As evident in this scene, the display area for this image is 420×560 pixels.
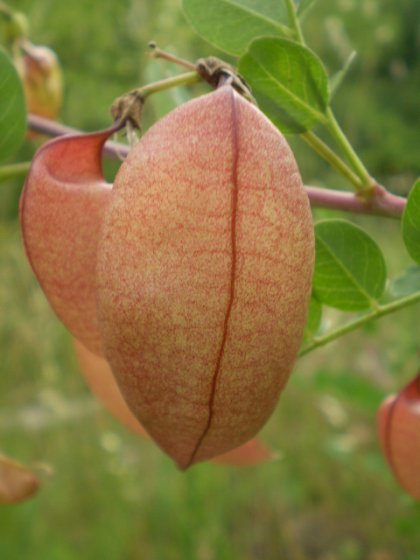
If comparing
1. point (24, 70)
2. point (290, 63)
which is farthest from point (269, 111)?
point (24, 70)

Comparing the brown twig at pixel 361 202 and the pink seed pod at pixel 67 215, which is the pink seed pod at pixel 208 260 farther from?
the brown twig at pixel 361 202

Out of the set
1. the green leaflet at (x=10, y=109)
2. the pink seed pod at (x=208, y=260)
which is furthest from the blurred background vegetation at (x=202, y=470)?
the pink seed pod at (x=208, y=260)

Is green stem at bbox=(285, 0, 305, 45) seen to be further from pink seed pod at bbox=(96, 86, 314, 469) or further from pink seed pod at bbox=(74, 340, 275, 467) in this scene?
pink seed pod at bbox=(74, 340, 275, 467)

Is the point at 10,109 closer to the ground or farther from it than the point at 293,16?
closer to the ground

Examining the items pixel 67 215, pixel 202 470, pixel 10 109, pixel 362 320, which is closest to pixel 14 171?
pixel 10 109

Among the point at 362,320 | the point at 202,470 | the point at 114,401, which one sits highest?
the point at 362,320

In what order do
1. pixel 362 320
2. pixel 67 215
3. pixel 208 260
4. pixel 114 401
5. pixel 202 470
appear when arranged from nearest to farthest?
1. pixel 208 260
2. pixel 67 215
3. pixel 362 320
4. pixel 114 401
5. pixel 202 470

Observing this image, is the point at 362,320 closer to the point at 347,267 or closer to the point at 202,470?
the point at 347,267
